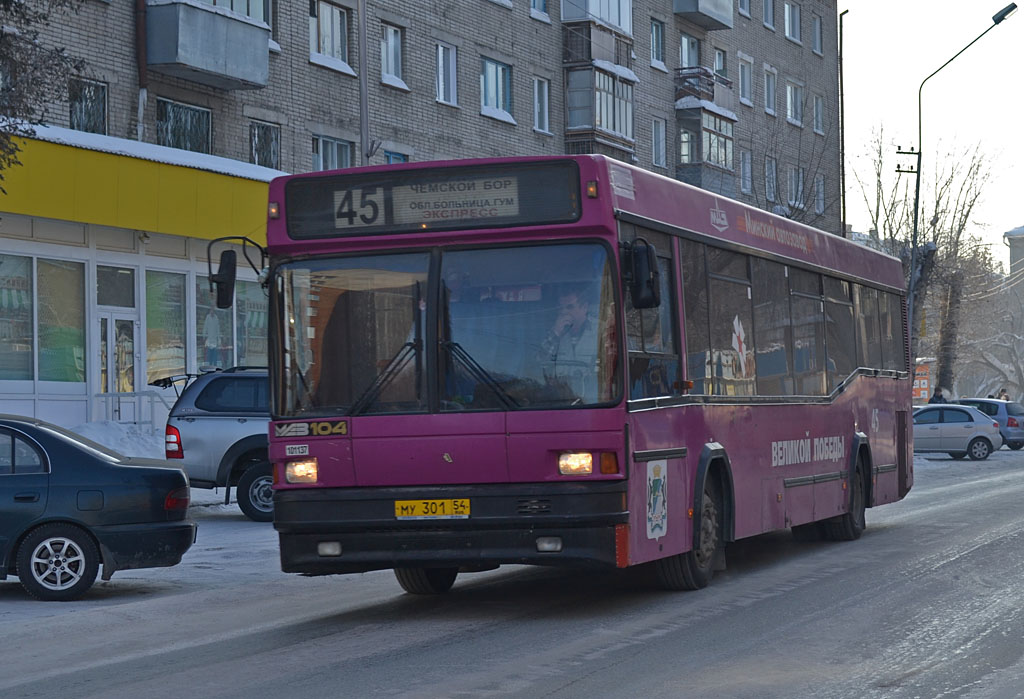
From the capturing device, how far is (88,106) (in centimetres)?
2794

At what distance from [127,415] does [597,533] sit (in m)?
19.8

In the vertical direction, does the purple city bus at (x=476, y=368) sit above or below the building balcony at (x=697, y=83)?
below

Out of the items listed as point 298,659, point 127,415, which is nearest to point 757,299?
point 298,659

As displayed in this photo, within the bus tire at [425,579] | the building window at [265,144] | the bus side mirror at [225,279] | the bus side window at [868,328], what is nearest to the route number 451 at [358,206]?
the bus side mirror at [225,279]

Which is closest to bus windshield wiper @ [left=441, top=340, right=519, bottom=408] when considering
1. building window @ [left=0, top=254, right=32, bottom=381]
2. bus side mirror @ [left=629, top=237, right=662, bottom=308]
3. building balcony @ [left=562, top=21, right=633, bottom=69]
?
bus side mirror @ [left=629, top=237, right=662, bottom=308]

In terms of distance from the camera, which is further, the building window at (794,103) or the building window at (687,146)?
the building window at (794,103)

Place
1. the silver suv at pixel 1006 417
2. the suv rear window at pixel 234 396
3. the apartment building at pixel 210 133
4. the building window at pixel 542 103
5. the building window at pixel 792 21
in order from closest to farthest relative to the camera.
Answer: the suv rear window at pixel 234 396 < the apartment building at pixel 210 133 < the building window at pixel 542 103 < the silver suv at pixel 1006 417 < the building window at pixel 792 21

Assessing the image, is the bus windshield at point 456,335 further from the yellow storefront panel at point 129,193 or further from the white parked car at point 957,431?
the white parked car at point 957,431

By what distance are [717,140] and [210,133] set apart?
23.4 metres

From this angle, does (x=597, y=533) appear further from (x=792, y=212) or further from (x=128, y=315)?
(x=792, y=212)

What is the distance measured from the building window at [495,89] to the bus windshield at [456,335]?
29.2 meters

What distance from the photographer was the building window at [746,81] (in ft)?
182

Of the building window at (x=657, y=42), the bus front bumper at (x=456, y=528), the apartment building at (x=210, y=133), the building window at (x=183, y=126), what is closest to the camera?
the bus front bumper at (x=456, y=528)

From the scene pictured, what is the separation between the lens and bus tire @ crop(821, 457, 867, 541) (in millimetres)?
16375
